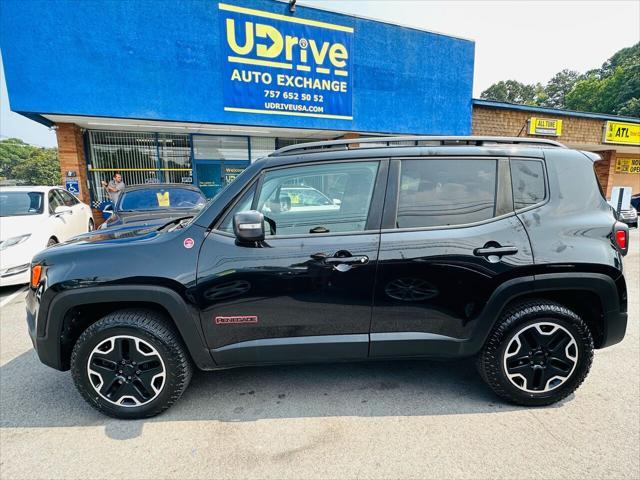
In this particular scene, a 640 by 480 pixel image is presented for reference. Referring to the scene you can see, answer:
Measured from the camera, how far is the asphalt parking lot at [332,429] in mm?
2053

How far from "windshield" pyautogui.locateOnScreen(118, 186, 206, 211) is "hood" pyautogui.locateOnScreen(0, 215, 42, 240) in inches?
49.9

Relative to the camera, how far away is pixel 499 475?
1972 millimetres

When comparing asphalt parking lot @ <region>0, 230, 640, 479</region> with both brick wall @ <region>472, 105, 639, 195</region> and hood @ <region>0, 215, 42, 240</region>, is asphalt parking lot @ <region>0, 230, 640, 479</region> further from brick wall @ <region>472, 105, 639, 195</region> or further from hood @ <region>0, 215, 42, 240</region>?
brick wall @ <region>472, 105, 639, 195</region>

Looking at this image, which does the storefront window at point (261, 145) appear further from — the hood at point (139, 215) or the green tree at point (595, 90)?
the green tree at point (595, 90)

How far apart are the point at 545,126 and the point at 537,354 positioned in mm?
17423

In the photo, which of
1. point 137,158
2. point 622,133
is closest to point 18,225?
point 137,158

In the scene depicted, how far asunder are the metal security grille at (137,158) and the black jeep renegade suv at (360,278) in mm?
10546

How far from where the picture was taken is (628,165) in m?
22.4

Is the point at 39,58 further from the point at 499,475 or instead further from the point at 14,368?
the point at 499,475

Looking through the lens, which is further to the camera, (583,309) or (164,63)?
(164,63)

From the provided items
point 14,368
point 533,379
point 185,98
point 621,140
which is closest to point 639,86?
point 621,140

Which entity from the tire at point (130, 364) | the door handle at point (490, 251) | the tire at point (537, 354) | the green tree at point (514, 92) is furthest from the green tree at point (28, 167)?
the green tree at point (514, 92)

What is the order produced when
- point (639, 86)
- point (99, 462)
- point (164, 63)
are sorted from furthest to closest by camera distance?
point (639, 86)
point (164, 63)
point (99, 462)

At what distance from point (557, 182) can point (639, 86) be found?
5266 centimetres
